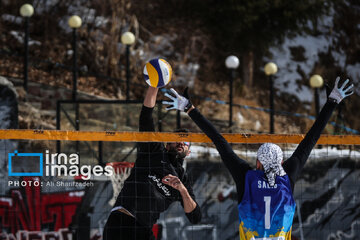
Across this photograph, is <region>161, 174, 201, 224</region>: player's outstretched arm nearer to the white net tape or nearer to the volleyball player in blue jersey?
the volleyball player in blue jersey

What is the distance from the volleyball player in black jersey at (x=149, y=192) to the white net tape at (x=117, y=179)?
160 cm

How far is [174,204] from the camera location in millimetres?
8031

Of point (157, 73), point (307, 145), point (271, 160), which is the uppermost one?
point (157, 73)

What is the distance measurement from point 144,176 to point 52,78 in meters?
9.55

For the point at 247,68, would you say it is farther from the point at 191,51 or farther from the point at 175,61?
the point at 175,61

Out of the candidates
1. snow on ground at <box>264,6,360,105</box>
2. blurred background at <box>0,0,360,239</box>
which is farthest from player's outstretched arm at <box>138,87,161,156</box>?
snow on ground at <box>264,6,360,105</box>

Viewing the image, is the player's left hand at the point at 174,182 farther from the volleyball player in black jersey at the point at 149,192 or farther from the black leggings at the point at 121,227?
the black leggings at the point at 121,227

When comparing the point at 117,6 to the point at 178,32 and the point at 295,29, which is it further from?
the point at 295,29

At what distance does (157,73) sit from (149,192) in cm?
141

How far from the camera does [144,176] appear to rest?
636 centimetres

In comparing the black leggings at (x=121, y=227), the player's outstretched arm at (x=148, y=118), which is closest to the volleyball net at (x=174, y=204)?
the player's outstretched arm at (x=148, y=118)

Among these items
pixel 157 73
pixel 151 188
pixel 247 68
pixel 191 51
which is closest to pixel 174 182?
pixel 151 188

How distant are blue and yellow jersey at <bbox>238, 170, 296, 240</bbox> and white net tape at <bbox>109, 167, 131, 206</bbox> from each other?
3.43 m

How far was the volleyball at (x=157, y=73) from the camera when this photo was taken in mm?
5531
